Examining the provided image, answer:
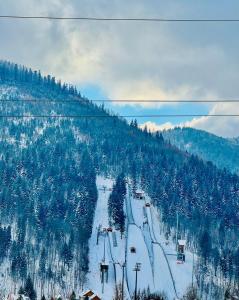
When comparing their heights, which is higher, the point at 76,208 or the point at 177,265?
the point at 76,208

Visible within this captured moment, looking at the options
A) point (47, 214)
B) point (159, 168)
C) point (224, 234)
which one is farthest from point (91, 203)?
point (159, 168)

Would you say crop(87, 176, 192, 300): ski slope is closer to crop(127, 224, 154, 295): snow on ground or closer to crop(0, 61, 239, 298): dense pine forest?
crop(127, 224, 154, 295): snow on ground

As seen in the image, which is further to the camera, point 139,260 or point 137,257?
point 137,257

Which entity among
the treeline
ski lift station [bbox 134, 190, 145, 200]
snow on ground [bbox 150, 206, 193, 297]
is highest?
ski lift station [bbox 134, 190, 145, 200]

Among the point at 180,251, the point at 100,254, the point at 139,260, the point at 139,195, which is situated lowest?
the point at 139,260

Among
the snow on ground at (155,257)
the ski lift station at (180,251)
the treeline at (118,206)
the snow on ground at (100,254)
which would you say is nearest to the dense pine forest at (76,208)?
the treeline at (118,206)

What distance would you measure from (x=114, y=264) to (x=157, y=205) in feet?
145

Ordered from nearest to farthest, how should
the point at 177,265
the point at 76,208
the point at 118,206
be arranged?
the point at 177,265 < the point at 118,206 < the point at 76,208

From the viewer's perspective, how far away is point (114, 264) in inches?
4493

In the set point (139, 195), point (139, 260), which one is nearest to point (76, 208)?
point (139, 195)

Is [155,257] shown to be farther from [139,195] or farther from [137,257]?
[139,195]

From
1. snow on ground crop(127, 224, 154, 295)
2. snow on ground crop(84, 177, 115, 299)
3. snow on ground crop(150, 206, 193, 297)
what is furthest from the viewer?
snow on ground crop(150, 206, 193, 297)

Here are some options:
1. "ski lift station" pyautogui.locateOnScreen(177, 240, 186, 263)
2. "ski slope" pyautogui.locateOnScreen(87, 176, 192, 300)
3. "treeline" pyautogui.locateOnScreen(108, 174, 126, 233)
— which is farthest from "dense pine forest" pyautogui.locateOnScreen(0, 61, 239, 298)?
"ski lift station" pyautogui.locateOnScreen(177, 240, 186, 263)

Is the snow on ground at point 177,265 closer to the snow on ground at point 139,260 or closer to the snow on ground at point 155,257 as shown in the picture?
the snow on ground at point 155,257
